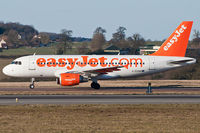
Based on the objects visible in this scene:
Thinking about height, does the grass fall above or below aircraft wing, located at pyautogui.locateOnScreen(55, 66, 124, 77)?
below

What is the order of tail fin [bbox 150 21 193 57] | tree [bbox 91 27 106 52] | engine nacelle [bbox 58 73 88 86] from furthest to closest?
tree [bbox 91 27 106 52], tail fin [bbox 150 21 193 57], engine nacelle [bbox 58 73 88 86]

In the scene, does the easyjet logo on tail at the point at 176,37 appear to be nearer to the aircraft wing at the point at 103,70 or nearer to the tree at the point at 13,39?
the aircraft wing at the point at 103,70

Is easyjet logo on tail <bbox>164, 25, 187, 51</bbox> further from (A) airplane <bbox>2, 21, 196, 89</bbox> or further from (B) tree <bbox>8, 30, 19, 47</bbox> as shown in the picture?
(B) tree <bbox>8, 30, 19, 47</bbox>

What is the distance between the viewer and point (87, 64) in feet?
155

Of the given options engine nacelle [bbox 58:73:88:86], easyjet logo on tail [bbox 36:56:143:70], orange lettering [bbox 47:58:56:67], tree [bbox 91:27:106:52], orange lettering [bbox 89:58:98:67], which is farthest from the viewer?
tree [bbox 91:27:106:52]

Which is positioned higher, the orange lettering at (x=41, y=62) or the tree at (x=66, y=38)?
the tree at (x=66, y=38)

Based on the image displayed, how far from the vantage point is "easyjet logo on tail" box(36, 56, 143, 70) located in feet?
153

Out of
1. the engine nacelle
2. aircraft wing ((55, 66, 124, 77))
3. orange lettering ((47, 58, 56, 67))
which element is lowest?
the engine nacelle

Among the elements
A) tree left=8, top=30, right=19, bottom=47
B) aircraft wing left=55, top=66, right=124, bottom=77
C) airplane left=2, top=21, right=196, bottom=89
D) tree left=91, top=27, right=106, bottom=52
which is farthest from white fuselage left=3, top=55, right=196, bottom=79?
tree left=8, top=30, right=19, bottom=47

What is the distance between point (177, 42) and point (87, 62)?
1120cm

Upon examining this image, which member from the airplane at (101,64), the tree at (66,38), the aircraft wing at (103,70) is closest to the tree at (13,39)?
the tree at (66,38)

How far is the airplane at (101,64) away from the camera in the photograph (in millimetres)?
46438

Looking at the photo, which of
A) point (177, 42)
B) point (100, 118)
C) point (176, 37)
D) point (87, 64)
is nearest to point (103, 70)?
point (87, 64)

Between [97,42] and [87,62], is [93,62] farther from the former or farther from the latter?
[97,42]
